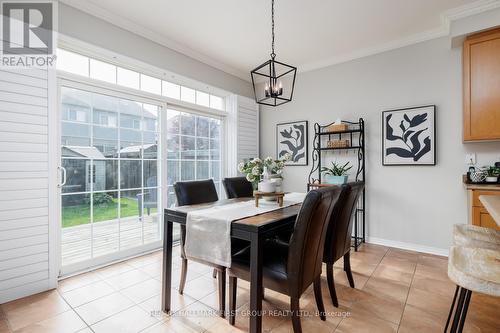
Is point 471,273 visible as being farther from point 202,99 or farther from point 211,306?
point 202,99

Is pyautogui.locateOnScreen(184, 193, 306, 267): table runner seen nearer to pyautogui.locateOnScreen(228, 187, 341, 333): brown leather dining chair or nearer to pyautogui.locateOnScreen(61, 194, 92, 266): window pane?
pyautogui.locateOnScreen(228, 187, 341, 333): brown leather dining chair

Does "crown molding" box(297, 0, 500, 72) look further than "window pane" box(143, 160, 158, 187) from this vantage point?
No

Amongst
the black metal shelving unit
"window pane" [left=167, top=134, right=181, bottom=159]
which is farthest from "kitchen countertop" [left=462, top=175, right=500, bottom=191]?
"window pane" [left=167, top=134, right=181, bottom=159]

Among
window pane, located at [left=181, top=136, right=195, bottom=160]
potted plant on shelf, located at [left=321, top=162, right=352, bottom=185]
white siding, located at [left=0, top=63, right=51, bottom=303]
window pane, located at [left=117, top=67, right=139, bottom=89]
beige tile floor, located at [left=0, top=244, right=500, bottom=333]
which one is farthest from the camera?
window pane, located at [left=181, top=136, right=195, bottom=160]

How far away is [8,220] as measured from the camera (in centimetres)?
206

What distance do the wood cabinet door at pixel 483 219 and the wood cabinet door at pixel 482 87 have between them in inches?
31.4

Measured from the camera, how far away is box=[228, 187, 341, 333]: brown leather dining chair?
4.85 ft

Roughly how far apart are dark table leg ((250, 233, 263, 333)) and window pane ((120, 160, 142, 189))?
2177 millimetres

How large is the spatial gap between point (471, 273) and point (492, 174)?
2.21 m

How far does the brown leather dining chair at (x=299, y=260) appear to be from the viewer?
1479 mm

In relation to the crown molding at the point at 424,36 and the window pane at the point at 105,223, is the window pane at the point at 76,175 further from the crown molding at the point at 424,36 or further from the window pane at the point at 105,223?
the crown molding at the point at 424,36

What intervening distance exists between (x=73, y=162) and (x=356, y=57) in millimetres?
3900

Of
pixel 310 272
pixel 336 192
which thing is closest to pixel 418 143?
pixel 336 192

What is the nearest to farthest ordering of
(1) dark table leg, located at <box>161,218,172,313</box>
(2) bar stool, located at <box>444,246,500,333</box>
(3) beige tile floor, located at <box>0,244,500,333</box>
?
(2) bar stool, located at <box>444,246,500,333</box>
(3) beige tile floor, located at <box>0,244,500,333</box>
(1) dark table leg, located at <box>161,218,172,313</box>
